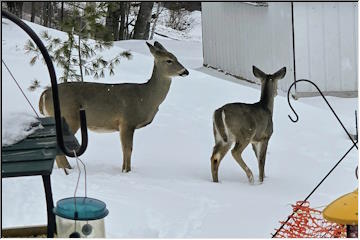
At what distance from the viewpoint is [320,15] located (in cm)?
662

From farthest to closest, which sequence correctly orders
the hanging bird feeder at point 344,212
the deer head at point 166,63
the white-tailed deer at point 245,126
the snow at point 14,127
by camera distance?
the deer head at point 166,63, the white-tailed deer at point 245,126, the snow at point 14,127, the hanging bird feeder at point 344,212

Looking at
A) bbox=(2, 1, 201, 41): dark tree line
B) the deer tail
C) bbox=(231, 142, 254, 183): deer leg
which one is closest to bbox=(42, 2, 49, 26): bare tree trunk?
bbox=(2, 1, 201, 41): dark tree line

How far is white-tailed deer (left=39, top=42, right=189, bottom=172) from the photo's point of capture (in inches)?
167

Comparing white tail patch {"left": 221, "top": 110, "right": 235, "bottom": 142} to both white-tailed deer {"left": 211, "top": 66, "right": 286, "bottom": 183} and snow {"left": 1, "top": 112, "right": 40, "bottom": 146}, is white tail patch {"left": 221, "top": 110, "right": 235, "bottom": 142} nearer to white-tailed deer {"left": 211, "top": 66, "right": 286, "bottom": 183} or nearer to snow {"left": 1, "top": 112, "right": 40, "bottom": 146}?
white-tailed deer {"left": 211, "top": 66, "right": 286, "bottom": 183}

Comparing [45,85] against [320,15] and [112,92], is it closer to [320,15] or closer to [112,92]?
[112,92]

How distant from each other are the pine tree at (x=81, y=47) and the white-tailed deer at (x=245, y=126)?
1.56 m

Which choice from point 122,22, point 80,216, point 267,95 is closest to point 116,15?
point 122,22

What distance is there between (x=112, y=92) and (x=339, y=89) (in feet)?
9.38

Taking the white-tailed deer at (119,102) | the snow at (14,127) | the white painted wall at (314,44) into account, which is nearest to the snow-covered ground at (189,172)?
the snow at (14,127)

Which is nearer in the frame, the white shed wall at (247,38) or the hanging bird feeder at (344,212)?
the hanging bird feeder at (344,212)

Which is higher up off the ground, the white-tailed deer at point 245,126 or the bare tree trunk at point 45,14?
the bare tree trunk at point 45,14

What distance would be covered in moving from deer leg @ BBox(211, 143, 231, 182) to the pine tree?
5.18ft

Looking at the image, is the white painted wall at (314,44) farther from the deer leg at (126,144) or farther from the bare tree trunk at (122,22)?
the deer leg at (126,144)

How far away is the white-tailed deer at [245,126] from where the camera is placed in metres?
4.19
